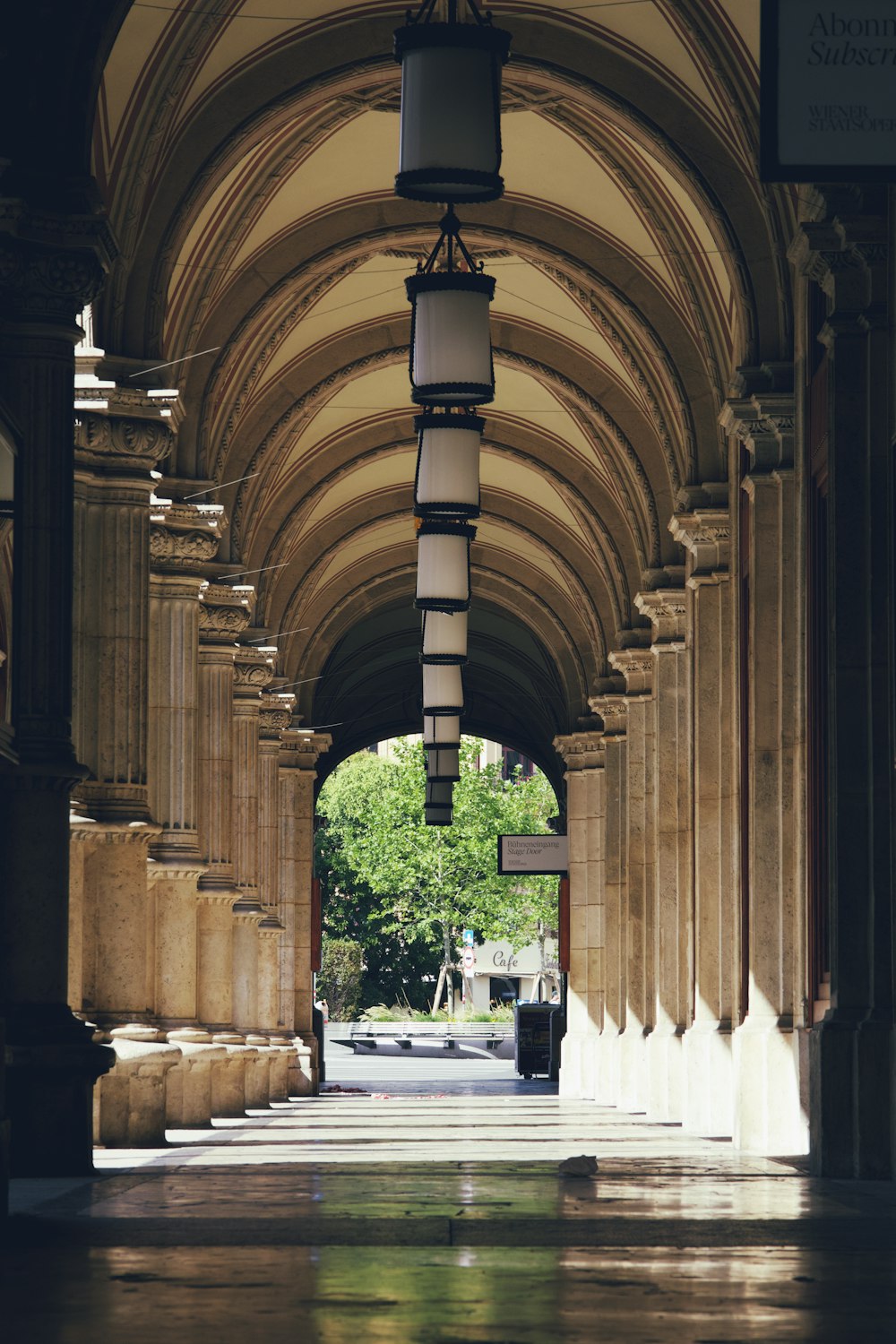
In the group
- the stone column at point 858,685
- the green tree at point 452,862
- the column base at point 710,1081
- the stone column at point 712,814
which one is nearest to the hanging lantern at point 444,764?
the stone column at point 712,814

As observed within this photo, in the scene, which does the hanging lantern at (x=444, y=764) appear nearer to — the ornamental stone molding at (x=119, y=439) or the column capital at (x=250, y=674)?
the column capital at (x=250, y=674)

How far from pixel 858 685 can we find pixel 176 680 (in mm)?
8568

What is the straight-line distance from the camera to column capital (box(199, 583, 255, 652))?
25422 mm

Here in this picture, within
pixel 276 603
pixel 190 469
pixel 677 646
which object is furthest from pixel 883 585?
pixel 276 603

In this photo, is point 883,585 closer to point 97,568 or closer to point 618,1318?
point 97,568

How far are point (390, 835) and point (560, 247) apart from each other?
172ft

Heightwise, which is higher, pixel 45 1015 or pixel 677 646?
pixel 677 646

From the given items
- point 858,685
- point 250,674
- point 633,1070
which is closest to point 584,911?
point 633,1070

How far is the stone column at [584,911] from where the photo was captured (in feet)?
119

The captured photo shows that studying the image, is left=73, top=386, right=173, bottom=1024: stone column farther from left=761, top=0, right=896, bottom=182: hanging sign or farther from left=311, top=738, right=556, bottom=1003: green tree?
left=311, top=738, right=556, bottom=1003: green tree

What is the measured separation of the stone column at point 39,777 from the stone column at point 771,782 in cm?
634

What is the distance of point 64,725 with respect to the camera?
12969mm

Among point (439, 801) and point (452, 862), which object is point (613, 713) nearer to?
point (439, 801)

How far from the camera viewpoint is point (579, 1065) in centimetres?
3641
